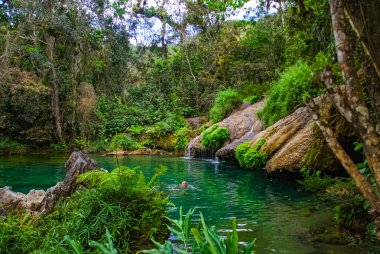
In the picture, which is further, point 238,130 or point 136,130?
point 136,130

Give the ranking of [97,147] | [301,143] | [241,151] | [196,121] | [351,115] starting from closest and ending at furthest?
[351,115] → [301,143] → [241,151] → [97,147] → [196,121]

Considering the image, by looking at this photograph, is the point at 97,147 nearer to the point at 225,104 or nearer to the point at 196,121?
the point at 196,121

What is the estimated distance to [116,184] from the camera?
444cm

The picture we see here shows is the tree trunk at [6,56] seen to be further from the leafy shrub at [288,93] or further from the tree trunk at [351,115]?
the tree trunk at [351,115]

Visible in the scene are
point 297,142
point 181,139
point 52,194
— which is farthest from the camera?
point 181,139

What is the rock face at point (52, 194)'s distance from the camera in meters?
6.07

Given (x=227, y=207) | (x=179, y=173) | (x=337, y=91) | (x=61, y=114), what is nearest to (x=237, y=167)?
(x=179, y=173)

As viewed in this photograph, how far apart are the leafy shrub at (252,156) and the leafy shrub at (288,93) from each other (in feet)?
5.44

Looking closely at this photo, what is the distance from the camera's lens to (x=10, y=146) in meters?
22.2

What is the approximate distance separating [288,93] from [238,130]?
151 inches

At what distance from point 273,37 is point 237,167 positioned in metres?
11.1

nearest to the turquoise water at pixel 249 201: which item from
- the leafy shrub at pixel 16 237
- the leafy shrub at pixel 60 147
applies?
the leafy shrub at pixel 16 237

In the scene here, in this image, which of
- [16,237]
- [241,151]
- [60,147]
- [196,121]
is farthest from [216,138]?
[16,237]

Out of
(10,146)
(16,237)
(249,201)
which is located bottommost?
(249,201)
